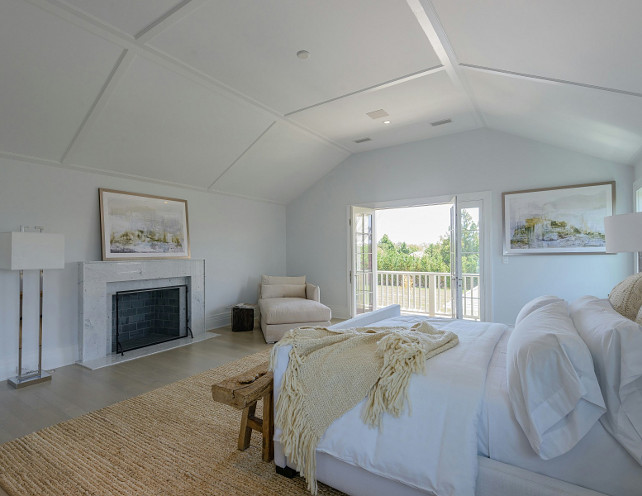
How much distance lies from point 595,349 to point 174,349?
4336 mm

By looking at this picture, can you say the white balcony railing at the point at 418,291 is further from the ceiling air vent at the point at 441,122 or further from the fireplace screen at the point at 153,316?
the fireplace screen at the point at 153,316

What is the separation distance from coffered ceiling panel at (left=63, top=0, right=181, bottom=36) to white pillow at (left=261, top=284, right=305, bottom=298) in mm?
3831

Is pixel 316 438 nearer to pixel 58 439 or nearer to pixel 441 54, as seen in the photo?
pixel 58 439

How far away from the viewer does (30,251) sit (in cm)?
319

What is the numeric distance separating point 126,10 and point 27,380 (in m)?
3.31

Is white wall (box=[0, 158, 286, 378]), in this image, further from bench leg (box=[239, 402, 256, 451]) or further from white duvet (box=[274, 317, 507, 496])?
white duvet (box=[274, 317, 507, 496])

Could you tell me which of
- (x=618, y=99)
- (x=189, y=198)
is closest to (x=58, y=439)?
(x=189, y=198)

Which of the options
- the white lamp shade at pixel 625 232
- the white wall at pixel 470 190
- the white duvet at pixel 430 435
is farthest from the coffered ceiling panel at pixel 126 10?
the white wall at pixel 470 190

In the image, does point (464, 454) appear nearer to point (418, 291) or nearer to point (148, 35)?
point (148, 35)

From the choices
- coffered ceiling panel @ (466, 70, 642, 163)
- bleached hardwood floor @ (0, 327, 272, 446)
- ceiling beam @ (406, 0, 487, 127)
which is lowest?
bleached hardwood floor @ (0, 327, 272, 446)

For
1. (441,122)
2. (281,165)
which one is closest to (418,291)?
(441,122)

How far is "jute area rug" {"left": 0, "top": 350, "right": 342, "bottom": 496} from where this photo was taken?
1.82 meters

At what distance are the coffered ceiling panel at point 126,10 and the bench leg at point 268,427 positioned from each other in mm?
2687

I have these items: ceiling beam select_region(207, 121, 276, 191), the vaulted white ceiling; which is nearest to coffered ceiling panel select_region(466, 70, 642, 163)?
the vaulted white ceiling
